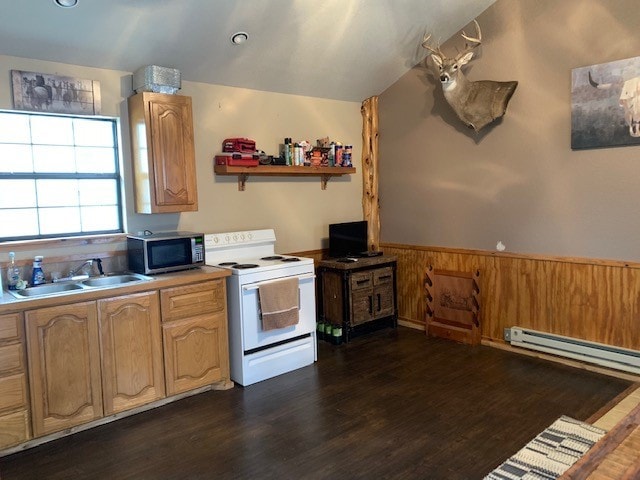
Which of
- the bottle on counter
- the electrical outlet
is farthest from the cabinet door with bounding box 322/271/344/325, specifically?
the electrical outlet

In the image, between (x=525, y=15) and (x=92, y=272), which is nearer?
(x=92, y=272)

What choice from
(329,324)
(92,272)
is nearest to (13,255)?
(92,272)

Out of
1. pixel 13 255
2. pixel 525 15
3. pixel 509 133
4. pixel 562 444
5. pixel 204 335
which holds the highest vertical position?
pixel 525 15

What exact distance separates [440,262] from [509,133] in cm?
136

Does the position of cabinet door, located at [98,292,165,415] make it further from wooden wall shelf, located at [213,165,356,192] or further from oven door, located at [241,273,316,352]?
wooden wall shelf, located at [213,165,356,192]

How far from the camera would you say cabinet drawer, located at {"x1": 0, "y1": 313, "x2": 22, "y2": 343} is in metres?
2.67

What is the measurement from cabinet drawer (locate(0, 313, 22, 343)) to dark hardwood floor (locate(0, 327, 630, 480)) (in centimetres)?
68

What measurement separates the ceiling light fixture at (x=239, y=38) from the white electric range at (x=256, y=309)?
5.00 feet

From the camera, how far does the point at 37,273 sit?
10.5ft

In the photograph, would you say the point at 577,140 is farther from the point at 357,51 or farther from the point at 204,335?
the point at 204,335

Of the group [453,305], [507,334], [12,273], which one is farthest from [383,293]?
[12,273]

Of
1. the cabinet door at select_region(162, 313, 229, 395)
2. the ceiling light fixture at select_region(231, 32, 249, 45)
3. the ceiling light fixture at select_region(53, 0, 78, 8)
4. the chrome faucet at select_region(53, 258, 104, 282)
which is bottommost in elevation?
the cabinet door at select_region(162, 313, 229, 395)

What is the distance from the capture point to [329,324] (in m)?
4.67

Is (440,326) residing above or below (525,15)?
below
